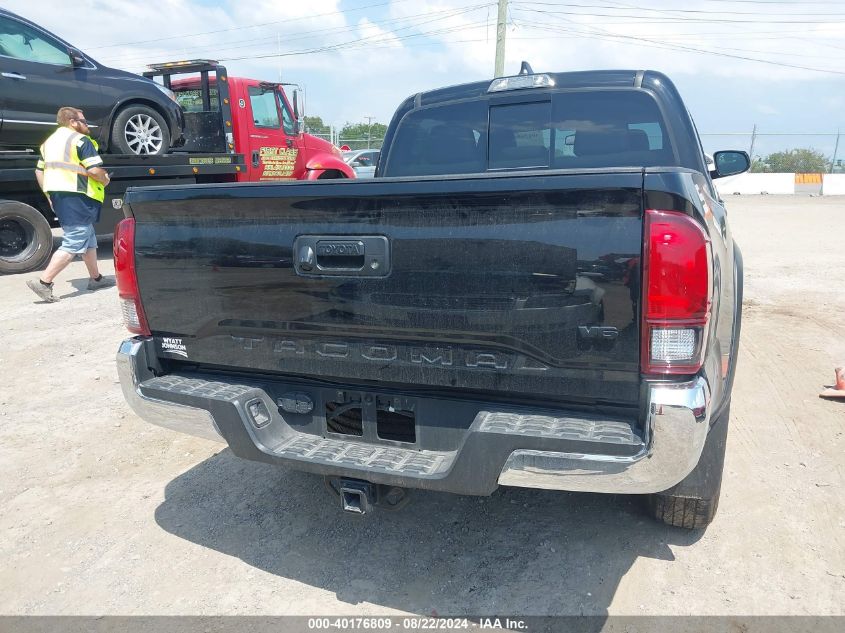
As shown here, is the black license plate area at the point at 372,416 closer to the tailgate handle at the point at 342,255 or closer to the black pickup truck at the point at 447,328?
the black pickup truck at the point at 447,328

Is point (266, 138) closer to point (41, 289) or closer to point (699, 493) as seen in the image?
point (41, 289)

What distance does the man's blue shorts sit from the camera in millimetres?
7297

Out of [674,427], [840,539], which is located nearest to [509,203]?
[674,427]

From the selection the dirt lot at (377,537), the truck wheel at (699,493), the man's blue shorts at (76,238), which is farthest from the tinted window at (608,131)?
the man's blue shorts at (76,238)

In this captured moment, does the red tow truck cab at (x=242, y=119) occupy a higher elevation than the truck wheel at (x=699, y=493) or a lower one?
higher

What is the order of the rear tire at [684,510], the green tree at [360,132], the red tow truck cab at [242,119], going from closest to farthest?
the rear tire at [684,510]
the red tow truck cab at [242,119]
the green tree at [360,132]

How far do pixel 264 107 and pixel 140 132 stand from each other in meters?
2.80

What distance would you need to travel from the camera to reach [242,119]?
11.3 meters

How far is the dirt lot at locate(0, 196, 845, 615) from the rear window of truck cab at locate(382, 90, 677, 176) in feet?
5.92

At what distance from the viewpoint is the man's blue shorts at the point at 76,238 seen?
7297 mm

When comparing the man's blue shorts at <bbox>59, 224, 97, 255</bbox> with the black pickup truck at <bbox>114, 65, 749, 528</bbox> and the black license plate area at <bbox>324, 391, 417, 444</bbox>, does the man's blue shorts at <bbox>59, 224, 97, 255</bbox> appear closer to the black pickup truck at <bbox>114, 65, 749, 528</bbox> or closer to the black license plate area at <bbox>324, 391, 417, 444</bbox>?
the black pickup truck at <bbox>114, 65, 749, 528</bbox>

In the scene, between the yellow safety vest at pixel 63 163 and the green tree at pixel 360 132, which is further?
the green tree at pixel 360 132

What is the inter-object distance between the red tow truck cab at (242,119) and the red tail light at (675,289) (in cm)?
1006

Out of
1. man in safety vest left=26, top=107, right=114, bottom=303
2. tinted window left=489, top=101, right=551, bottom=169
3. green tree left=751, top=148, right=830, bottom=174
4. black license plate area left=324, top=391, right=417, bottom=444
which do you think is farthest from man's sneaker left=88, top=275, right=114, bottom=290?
green tree left=751, top=148, right=830, bottom=174
